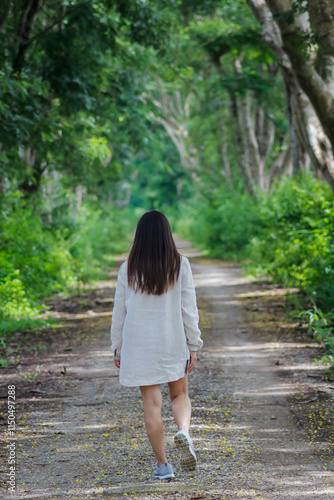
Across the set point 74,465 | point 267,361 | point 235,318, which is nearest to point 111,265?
point 235,318

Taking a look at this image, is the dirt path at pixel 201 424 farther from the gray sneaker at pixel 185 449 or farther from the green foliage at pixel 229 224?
the green foliage at pixel 229 224

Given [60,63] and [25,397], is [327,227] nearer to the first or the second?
[25,397]

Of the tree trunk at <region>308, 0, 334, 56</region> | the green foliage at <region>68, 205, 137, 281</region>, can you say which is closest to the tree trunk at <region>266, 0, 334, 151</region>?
the tree trunk at <region>308, 0, 334, 56</region>

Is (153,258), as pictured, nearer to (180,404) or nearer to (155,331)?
(155,331)

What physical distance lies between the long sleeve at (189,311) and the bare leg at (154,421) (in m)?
0.42

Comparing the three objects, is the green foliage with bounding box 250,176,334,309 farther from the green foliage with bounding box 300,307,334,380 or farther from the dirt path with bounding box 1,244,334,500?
the dirt path with bounding box 1,244,334,500

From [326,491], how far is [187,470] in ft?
3.14

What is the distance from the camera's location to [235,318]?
10875 mm

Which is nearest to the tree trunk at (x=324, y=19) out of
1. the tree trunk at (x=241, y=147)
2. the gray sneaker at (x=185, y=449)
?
the gray sneaker at (x=185, y=449)

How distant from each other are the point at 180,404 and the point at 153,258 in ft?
3.48

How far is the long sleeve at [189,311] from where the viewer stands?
14.0ft

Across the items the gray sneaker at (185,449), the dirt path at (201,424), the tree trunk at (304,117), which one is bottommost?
the dirt path at (201,424)

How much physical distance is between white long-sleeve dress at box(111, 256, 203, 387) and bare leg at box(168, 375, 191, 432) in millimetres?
153

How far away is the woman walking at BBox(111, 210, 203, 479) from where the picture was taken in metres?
4.12
